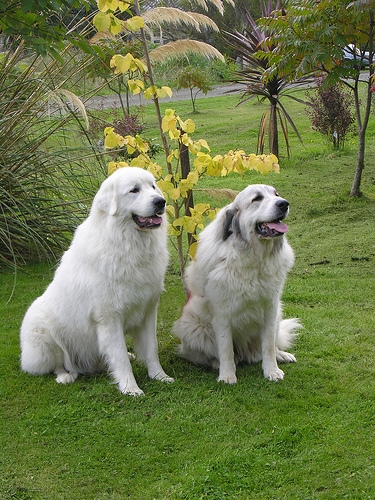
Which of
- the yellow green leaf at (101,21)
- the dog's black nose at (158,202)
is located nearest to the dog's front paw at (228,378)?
the dog's black nose at (158,202)

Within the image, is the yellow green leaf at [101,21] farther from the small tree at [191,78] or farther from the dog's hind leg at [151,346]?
the small tree at [191,78]

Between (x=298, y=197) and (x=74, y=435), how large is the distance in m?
7.18

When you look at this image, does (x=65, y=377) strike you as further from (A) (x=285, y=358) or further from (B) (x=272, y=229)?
(B) (x=272, y=229)

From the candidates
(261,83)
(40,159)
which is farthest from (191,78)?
(40,159)

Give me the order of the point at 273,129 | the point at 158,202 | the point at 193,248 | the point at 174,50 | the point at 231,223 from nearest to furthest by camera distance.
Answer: the point at 158,202, the point at 231,223, the point at 193,248, the point at 174,50, the point at 273,129

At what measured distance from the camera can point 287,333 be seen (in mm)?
5098

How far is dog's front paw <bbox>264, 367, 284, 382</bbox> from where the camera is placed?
4.47 m

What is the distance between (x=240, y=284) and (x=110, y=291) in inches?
36.1

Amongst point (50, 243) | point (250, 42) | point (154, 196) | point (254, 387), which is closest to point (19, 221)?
point (50, 243)

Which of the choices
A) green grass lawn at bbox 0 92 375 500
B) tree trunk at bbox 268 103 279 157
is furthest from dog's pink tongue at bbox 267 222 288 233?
tree trunk at bbox 268 103 279 157

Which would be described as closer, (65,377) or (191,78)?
(65,377)

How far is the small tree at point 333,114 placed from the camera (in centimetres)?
1235

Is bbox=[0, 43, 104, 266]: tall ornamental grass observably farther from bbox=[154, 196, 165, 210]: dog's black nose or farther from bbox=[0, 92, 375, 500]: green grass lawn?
bbox=[154, 196, 165, 210]: dog's black nose

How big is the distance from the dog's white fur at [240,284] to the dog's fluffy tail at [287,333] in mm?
156
